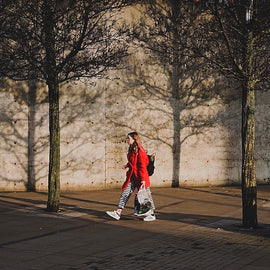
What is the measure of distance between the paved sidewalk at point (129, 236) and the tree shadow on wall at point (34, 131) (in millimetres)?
1271

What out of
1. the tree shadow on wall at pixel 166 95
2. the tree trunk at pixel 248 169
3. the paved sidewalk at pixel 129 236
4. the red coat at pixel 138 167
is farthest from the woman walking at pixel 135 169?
the tree shadow on wall at pixel 166 95

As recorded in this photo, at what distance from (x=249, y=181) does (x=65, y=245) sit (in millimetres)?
3521

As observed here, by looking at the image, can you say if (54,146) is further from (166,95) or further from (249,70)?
(166,95)

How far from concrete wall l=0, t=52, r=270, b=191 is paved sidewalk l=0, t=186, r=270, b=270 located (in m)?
1.61

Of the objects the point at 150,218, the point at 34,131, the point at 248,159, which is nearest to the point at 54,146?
the point at 150,218

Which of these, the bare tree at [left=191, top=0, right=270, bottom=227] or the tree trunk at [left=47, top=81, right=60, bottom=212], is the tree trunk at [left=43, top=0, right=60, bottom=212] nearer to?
the tree trunk at [left=47, top=81, right=60, bottom=212]

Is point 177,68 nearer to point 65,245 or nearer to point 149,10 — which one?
point 149,10

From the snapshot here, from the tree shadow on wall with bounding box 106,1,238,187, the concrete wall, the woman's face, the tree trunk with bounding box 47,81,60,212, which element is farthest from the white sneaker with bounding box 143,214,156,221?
the tree shadow on wall with bounding box 106,1,238,187

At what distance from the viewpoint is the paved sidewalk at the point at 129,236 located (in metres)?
7.59

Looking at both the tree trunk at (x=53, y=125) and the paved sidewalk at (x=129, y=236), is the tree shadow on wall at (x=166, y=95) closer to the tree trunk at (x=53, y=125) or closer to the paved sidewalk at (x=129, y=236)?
the paved sidewalk at (x=129, y=236)

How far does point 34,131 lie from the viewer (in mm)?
15523

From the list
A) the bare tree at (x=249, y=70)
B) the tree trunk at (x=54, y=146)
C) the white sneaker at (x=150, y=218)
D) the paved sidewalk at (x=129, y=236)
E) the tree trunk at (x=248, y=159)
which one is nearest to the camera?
the paved sidewalk at (x=129, y=236)

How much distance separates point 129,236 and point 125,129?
7.34 m

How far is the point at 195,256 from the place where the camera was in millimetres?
7941
